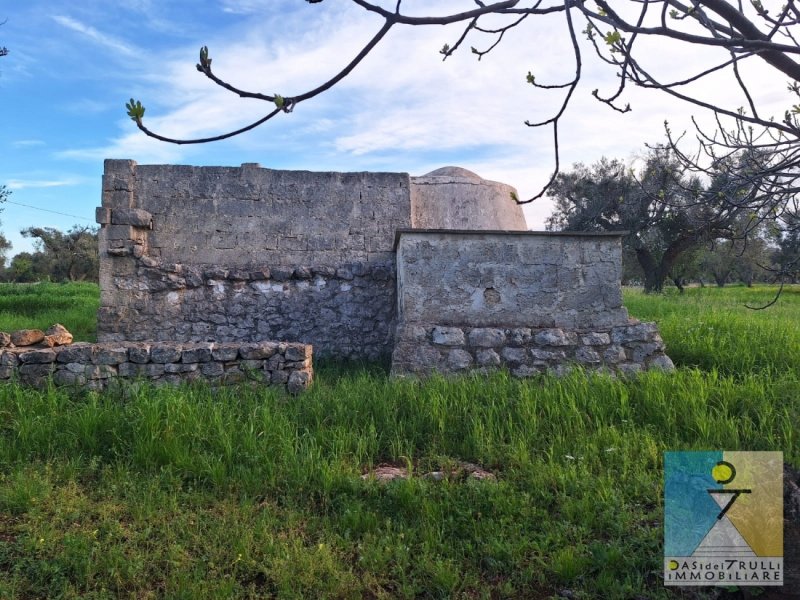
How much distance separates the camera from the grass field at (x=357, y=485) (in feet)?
10.5

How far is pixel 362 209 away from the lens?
29.3 ft

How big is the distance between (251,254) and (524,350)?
173 inches

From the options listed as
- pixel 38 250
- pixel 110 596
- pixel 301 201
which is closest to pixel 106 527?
pixel 110 596

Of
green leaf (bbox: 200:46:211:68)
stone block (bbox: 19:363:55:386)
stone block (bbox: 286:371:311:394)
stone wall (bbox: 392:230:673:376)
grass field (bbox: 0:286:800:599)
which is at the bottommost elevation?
grass field (bbox: 0:286:800:599)

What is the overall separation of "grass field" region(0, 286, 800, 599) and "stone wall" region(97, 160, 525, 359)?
2.86 m

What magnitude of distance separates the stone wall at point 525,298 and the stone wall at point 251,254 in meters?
1.81

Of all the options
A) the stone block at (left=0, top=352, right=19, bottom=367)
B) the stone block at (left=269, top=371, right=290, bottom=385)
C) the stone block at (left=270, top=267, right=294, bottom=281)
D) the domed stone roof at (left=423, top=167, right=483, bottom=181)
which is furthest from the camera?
Answer: the domed stone roof at (left=423, top=167, right=483, bottom=181)

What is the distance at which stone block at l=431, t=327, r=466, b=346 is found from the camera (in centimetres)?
683

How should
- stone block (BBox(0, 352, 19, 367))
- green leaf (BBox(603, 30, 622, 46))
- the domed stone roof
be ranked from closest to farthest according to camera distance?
green leaf (BBox(603, 30, 622, 46)) → stone block (BBox(0, 352, 19, 367)) → the domed stone roof

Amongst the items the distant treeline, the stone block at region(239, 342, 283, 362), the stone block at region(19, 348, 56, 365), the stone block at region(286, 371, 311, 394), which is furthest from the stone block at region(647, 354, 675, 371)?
the distant treeline

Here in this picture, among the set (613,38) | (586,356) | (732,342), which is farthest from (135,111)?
(732,342)

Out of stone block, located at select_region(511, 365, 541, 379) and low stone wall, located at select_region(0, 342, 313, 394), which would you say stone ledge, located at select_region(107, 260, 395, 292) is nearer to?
low stone wall, located at select_region(0, 342, 313, 394)

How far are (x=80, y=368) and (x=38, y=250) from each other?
31.5 metres

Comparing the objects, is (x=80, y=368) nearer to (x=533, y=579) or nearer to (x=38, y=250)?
(x=533, y=579)
